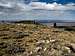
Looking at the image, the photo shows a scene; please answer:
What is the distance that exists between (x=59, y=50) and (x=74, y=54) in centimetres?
113

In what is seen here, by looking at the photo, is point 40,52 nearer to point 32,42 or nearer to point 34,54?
point 34,54

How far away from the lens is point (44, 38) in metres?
17.7

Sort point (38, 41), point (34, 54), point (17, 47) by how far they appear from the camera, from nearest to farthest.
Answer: point (34, 54) → point (17, 47) → point (38, 41)

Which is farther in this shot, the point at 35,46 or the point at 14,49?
the point at 35,46

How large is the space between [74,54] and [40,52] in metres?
2.43

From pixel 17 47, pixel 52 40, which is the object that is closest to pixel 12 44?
pixel 17 47

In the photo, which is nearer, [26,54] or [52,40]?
[26,54]

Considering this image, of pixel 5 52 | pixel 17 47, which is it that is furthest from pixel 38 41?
pixel 5 52

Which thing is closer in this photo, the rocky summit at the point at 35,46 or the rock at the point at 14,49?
the rocky summit at the point at 35,46

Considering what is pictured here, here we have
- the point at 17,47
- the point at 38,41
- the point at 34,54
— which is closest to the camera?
the point at 34,54

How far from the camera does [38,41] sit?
16.8 metres

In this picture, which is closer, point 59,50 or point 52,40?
point 59,50

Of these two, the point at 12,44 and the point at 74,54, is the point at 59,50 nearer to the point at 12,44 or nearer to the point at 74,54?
the point at 74,54

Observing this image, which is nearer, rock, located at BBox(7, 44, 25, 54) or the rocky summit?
the rocky summit
